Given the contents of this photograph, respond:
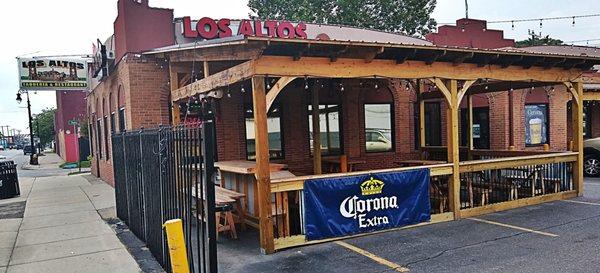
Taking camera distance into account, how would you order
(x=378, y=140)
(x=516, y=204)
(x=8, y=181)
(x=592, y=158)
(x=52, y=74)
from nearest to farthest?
(x=516, y=204), (x=8, y=181), (x=592, y=158), (x=378, y=140), (x=52, y=74)

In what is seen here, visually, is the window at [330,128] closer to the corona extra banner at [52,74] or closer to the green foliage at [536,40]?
the corona extra banner at [52,74]

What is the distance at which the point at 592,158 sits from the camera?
46.9 ft

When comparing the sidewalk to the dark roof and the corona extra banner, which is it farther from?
the corona extra banner

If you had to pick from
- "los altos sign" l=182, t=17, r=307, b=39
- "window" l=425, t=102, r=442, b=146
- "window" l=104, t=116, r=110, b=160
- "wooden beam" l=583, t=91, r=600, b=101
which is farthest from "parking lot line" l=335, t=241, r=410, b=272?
"wooden beam" l=583, t=91, r=600, b=101

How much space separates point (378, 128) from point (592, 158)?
22.7 ft

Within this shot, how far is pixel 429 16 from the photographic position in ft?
114

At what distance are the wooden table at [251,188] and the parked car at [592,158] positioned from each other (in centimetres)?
1126

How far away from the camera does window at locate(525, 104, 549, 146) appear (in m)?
16.5

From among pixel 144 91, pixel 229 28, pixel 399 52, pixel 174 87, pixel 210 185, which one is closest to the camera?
pixel 210 185

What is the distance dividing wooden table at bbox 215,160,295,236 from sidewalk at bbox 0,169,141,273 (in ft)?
6.90

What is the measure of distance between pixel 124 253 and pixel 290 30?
8.64 metres

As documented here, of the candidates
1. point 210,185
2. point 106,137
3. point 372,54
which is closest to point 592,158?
point 372,54

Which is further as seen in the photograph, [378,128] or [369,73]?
[378,128]

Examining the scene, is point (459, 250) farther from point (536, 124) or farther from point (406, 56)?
point (536, 124)
